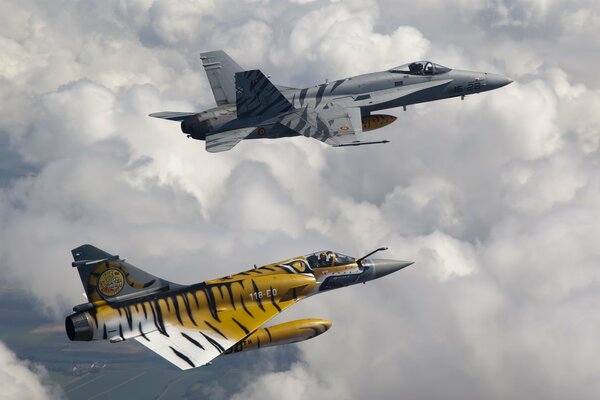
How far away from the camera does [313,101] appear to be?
5662 cm

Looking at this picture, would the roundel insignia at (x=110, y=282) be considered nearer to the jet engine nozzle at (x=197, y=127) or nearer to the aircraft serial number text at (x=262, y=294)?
the aircraft serial number text at (x=262, y=294)

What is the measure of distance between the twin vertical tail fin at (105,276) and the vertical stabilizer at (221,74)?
78.8ft

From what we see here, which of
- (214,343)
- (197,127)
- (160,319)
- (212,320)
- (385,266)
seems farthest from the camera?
(197,127)

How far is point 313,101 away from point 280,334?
961 inches

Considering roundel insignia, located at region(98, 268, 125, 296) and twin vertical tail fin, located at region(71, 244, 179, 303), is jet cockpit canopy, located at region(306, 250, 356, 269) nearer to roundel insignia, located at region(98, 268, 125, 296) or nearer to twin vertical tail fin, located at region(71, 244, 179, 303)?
twin vertical tail fin, located at region(71, 244, 179, 303)

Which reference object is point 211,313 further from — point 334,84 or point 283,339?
point 334,84

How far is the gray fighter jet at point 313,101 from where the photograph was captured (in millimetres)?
52125

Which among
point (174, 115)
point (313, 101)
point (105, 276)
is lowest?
point (105, 276)

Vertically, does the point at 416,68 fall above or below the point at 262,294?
above

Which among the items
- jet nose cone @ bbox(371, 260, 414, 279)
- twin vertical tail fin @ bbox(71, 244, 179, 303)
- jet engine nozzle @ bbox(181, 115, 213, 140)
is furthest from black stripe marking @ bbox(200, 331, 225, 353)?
jet engine nozzle @ bbox(181, 115, 213, 140)

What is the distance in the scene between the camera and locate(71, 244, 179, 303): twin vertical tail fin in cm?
3647

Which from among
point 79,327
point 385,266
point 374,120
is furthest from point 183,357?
point 374,120

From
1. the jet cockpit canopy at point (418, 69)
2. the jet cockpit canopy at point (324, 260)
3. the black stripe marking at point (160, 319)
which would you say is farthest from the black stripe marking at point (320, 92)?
the black stripe marking at point (160, 319)

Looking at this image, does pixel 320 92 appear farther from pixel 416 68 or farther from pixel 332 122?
pixel 416 68
